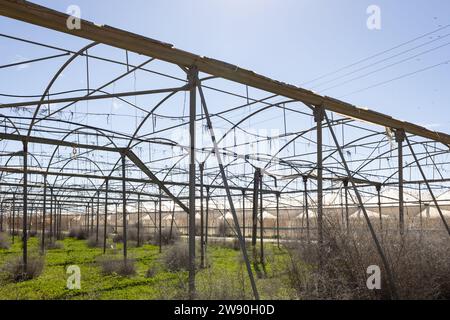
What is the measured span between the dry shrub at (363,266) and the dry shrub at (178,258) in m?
5.45

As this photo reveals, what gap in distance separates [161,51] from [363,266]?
16.9 feet

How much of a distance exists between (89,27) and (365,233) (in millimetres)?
6145

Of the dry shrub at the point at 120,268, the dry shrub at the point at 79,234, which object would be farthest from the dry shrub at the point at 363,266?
the dry shrub at the point at 79,234

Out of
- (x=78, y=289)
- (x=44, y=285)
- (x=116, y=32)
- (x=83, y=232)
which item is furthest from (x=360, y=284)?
(x=83, y=232)

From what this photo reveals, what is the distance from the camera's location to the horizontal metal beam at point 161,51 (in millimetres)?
5399

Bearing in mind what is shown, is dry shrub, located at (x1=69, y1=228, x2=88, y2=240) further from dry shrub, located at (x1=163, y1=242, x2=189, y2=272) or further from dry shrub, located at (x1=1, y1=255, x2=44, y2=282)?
dry shrub, located at (x1=1, y1=255, x2=44, y2=282)

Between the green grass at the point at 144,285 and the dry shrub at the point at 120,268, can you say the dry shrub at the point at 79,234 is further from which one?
the dry shrub at the point at 120,268

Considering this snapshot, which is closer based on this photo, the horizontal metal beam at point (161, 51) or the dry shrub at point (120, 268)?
the horizontal metal beam at point (161, 51)

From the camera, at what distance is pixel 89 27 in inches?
229

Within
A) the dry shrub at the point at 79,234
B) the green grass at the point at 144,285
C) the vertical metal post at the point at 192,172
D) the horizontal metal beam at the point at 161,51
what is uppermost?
the horizontal metal beam at the point at 161,51

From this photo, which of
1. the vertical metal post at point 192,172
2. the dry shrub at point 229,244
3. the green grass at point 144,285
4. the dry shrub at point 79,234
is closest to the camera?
the green grass at point 144,285

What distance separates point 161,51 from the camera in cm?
650

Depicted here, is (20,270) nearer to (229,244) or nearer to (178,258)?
(178,258)

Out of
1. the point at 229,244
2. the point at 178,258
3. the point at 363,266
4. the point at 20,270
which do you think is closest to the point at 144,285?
the point at 178,258
